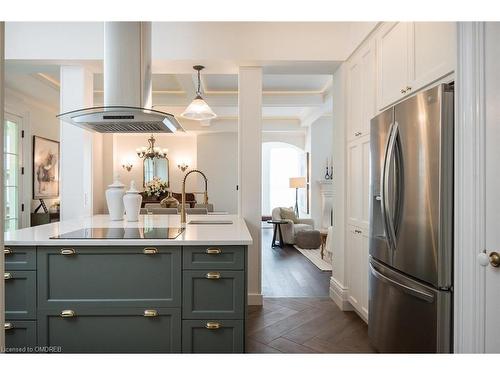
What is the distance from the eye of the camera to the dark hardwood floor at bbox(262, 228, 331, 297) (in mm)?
3814

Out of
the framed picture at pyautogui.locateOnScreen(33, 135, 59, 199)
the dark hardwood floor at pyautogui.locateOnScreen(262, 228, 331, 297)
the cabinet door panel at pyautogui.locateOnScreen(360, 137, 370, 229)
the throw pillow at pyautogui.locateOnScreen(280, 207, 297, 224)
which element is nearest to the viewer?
the cabinet door panel at pyautogui.locateOnScreen(360, 137, 370, 229)

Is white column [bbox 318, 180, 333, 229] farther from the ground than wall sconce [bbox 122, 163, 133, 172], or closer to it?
closer to it

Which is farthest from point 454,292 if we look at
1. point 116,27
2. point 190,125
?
point 190,125

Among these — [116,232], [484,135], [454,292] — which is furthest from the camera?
[116,232]

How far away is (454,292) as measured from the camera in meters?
1.48

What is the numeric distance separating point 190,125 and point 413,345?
7.47m

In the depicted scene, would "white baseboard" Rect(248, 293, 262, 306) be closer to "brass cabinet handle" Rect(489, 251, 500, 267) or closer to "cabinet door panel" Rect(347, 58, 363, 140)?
"cabinet door panel" Rect(347, 58, 363, 140)

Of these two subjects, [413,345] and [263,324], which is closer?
[413,345]

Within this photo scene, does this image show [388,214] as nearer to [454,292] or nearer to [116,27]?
[454,292]

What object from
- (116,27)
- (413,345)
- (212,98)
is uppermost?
(212,98)

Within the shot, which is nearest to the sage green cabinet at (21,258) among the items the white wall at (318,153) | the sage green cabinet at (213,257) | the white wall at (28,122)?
the sage green cabinet at (213,257)

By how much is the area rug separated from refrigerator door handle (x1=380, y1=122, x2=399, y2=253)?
3000 mm

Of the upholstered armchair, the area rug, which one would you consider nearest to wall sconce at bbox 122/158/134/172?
the upholstered armchair

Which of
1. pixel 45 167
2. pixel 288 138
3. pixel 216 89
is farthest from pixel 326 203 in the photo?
pixel 45 167
